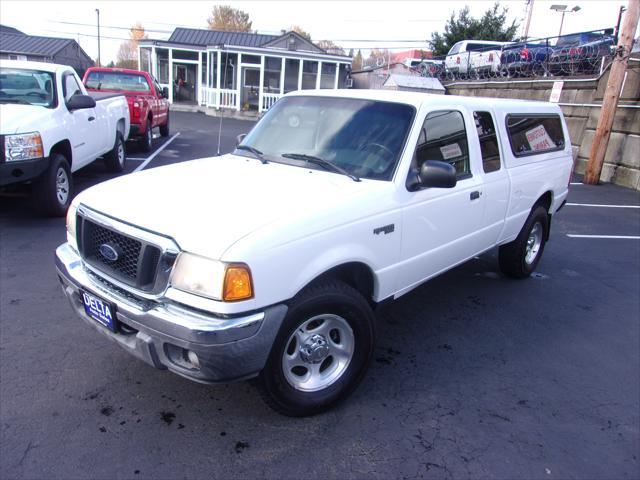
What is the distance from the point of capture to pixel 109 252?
2697 millimetres

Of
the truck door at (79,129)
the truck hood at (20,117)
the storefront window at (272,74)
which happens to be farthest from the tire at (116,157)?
the storefront window at (272,74)

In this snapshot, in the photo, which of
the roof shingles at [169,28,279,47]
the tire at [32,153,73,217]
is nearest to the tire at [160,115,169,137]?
the tire at [32,153,73,217]

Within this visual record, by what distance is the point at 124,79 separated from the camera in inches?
516

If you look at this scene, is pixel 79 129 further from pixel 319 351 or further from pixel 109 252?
pixel 319 351

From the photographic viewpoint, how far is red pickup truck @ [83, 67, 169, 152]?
11.8 metres

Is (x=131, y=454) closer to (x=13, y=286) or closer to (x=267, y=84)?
(x=13, y=286)

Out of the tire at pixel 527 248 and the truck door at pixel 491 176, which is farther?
the tire at pixel 527 248

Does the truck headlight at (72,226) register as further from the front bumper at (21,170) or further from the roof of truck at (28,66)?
the roof of truck at (28,66)

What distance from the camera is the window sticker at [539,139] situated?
5.08 metres

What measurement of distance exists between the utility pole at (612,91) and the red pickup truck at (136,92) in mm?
11299

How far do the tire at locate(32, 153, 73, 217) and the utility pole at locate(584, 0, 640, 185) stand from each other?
1209 centimetres

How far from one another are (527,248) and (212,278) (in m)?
4.37

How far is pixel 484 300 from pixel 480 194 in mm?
1361

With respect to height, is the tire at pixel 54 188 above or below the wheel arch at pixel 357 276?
below
